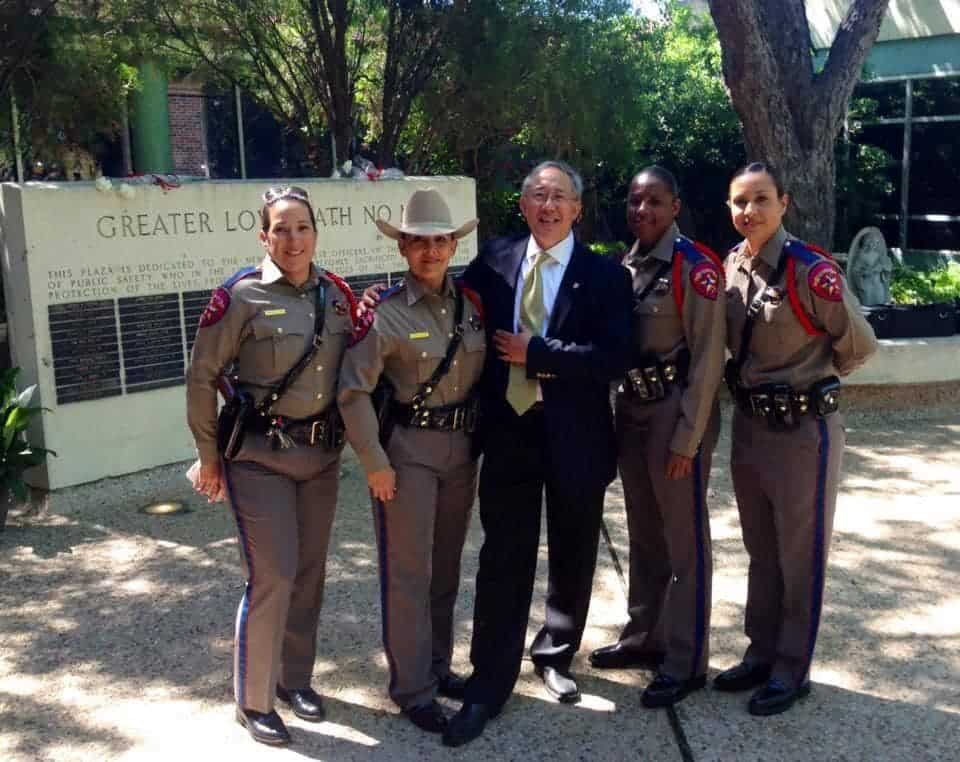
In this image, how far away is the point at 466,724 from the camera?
3.49 m

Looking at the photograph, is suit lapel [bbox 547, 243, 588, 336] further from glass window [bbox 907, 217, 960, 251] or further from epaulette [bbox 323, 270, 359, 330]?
glass window [bbox 907, 217, 960, 251]

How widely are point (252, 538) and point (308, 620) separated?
443mm

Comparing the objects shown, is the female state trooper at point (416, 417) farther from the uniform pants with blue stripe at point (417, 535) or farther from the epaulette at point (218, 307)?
the epaulette at point (218, 307)

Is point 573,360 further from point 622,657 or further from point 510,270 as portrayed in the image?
point 622,657

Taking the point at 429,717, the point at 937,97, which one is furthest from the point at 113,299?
the point at 937,97

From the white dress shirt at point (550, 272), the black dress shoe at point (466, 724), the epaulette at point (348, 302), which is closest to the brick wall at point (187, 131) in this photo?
the epaulette at point (348, 302)

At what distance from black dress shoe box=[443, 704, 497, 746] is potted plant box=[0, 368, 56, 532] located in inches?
118

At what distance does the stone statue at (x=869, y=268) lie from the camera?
884 centimetres

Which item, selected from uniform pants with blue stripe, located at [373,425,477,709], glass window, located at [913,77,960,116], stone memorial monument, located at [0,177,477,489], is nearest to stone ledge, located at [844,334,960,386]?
stone memorial monument, located at [0,177,477,489]

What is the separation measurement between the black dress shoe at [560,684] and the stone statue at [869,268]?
19.3ft

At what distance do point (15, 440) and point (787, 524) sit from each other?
3.89 m

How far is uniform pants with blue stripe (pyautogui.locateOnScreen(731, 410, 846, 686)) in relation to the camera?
362 centimetres

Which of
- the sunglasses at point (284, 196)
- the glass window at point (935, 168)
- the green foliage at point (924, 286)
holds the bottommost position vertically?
the green foliage at point (924, 286)

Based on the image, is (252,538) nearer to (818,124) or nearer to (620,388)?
(620,388)
